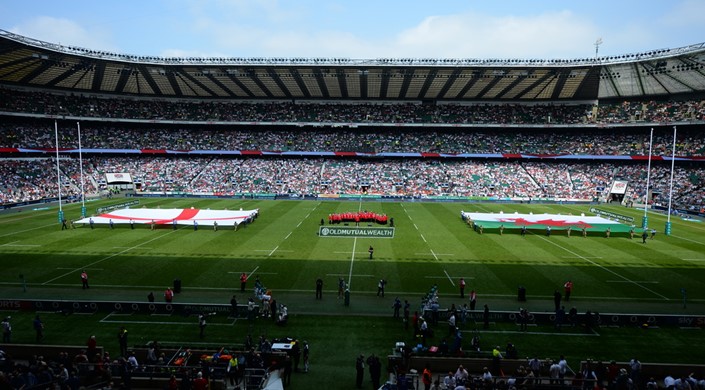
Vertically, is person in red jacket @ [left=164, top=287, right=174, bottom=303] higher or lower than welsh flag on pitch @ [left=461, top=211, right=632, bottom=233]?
lower

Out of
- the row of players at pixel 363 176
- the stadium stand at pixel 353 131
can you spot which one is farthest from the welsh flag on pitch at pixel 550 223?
the row of players at pixel 363 176

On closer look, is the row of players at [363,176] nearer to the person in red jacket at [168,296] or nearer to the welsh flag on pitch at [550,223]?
the welsh flag on pitch at [550,223]

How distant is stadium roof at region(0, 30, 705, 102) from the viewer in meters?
61.6

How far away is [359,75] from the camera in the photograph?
70688 mm

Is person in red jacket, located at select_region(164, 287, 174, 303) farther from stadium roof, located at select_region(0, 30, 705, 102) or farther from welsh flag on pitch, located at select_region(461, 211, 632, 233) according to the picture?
stadium roof, located at select_region(0, 30, 705, 102)

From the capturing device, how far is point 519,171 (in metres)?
75.2

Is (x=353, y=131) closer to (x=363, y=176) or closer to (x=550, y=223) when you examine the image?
(x=363, y=176)

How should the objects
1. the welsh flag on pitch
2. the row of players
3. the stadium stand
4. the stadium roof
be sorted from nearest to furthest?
the welsh flag on pitch, the stadium roof, the stadium stand, the row of players

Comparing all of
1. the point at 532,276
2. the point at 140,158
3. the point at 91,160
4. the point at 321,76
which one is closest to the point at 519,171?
the point at 321,76

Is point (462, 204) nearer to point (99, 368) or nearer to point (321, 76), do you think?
point (321, 76)

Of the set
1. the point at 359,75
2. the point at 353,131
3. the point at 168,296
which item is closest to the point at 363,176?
the point at 353,131

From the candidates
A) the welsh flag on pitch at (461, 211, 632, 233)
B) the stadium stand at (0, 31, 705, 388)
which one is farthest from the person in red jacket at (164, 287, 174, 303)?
the stadium stand at (0, 31, 705, 388)

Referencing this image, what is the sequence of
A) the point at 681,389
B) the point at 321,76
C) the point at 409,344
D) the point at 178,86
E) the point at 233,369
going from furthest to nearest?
the point at 178,86
the point at 321,76
the point at 409,344
the point at 233,369
the point at 681,389

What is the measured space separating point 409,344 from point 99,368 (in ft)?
38.3
